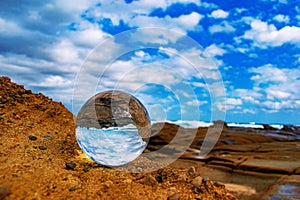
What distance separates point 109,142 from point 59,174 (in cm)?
82

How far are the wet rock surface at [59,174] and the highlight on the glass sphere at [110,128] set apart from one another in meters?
0.34

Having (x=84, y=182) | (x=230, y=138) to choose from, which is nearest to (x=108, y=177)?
(x=84, y=182)

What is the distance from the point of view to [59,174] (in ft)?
12.3

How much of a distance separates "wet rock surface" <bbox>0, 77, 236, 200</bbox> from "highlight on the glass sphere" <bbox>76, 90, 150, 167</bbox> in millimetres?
344

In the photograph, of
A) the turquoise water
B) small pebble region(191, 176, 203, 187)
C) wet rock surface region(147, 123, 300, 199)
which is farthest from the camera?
wet rock surface region(147, 123, 300, 199)

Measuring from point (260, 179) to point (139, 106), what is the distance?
12.7ft

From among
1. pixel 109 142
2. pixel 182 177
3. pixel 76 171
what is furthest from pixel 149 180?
pixel 76 171

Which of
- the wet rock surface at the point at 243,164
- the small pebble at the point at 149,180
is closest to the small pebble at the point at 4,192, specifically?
the small pebble at the point at 149,180

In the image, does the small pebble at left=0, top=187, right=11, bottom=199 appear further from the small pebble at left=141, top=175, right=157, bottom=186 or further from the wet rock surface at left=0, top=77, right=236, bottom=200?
the small pebble at left=141, top=175, right=157, bottom=186

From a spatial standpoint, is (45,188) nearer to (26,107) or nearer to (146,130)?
(146,130)

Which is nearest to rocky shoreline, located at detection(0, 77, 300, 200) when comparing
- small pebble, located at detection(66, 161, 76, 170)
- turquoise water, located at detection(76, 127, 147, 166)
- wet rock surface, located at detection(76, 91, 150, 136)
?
small pebble, located at detection(66, 161, 76, 170)

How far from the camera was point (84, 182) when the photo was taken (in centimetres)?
366

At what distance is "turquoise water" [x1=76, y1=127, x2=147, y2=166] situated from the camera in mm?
3857

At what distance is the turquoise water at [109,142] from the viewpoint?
3857mm
